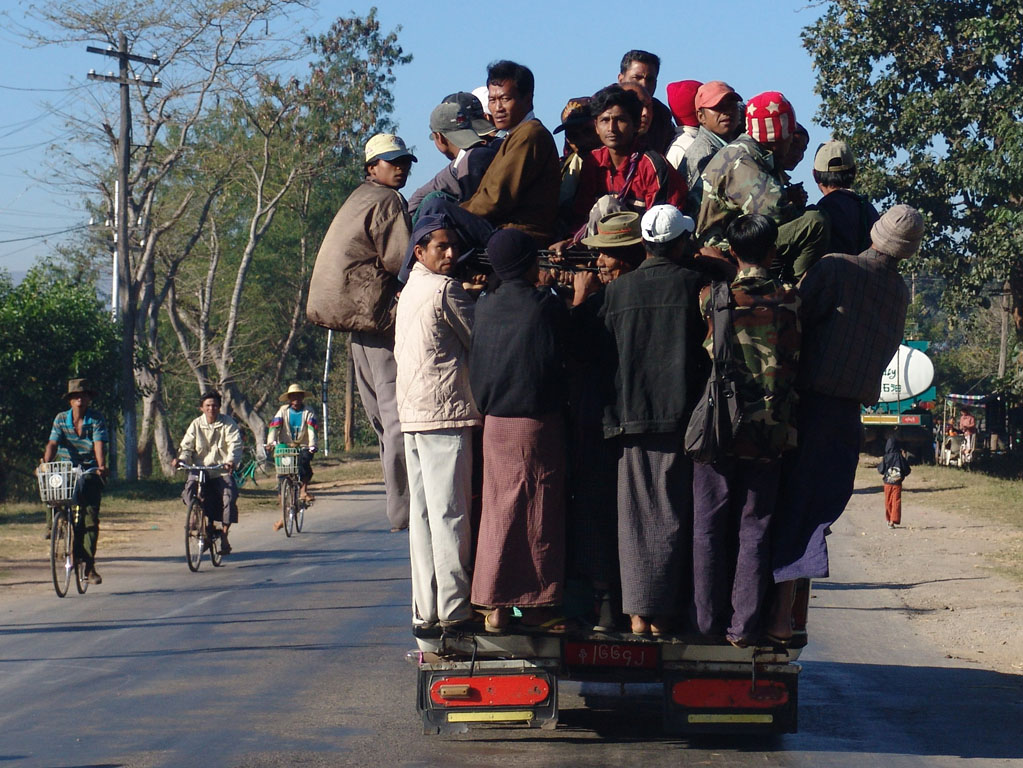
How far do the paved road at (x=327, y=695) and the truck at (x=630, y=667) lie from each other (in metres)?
0.26

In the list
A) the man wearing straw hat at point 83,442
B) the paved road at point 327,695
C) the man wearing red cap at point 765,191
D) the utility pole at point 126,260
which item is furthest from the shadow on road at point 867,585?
the utility pole at point 126,260

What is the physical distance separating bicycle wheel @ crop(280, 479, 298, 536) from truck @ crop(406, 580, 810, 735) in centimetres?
1278

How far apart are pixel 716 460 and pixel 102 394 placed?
23.2 metres

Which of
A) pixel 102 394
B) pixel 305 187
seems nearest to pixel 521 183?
pixel 102 394

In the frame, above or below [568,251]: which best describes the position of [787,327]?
below

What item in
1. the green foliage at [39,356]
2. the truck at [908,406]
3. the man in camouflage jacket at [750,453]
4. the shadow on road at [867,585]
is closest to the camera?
the man in camouflage jacket at [750,453]

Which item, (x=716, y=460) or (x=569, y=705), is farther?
(x=569, y=705)

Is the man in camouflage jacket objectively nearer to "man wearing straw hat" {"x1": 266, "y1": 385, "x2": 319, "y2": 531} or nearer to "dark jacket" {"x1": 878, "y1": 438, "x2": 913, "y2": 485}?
"man wearing straw hat" {"x1": 266, "y1": 385, "x2": 319, "y2": 531}

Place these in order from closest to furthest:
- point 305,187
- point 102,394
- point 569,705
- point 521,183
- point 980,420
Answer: point 521,183, point 569,705, point 102,394, point 305,187, point 980,420

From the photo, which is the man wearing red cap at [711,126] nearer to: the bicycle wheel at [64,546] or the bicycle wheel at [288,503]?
the bicycle wheel at [64,546]

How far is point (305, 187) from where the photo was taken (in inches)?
1967

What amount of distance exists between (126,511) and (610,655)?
17461 mm

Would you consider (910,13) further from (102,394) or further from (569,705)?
(569,705)

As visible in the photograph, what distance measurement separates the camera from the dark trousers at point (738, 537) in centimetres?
606
